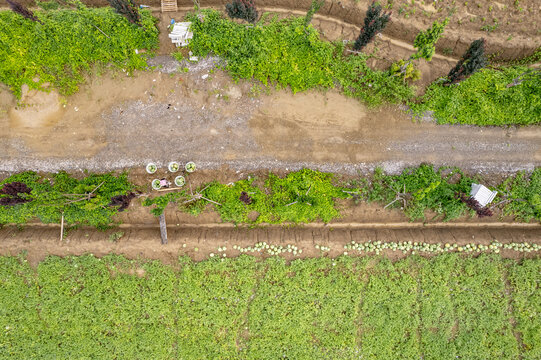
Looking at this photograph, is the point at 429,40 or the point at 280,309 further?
the point at 280,309

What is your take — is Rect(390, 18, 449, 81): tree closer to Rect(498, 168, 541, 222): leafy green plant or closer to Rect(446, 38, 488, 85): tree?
Rect(446, 38, 488, 85): tree

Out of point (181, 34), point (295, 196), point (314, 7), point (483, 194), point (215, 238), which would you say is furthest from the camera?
point (215, 238)

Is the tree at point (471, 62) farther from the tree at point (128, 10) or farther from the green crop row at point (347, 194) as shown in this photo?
the tree at point (128, 10)

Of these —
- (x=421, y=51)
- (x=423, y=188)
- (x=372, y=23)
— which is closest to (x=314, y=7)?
(x=372, y=23)

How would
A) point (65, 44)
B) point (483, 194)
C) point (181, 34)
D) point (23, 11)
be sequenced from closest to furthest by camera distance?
1. point (23, 11)
2. point (483, 194)
3. point (181, 34)
4. point (65, 44)

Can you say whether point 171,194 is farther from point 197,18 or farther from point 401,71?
point 401,71

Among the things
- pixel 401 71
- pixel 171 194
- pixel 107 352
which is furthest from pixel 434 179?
pixel 107 352

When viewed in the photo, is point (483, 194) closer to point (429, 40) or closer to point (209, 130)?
point (429, 40)
